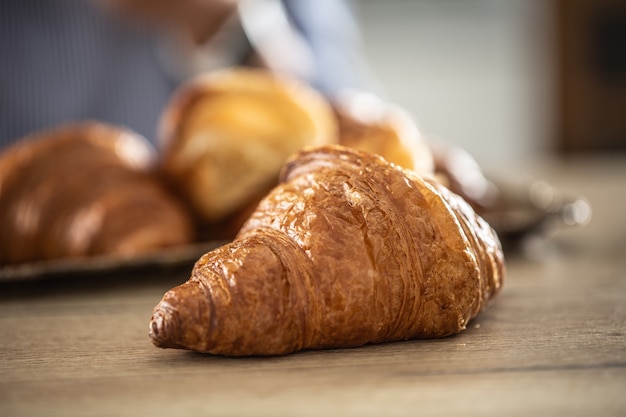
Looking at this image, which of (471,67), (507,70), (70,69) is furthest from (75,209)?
(507,70)

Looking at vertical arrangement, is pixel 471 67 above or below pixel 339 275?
above

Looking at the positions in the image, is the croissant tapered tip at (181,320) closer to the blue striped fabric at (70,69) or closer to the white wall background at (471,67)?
the blue striped fabric at (70,69)

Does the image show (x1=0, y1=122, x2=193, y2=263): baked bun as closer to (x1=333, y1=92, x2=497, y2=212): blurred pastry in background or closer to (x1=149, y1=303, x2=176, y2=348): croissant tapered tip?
(x1=333, y1=92, x2=497, y2=212): blurred pastry in background

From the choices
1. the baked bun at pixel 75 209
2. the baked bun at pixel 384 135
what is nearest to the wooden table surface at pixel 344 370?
the baked bun at pixel 75 209

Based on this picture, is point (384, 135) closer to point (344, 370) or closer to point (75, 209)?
point (75, 209)

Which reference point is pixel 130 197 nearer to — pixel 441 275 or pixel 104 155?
pixel 104 155

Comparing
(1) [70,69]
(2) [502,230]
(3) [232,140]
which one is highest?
(1) [70,69]

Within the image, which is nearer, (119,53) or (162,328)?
(162,328)

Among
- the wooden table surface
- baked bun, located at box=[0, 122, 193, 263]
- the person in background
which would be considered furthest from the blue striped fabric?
the wooden table surface
